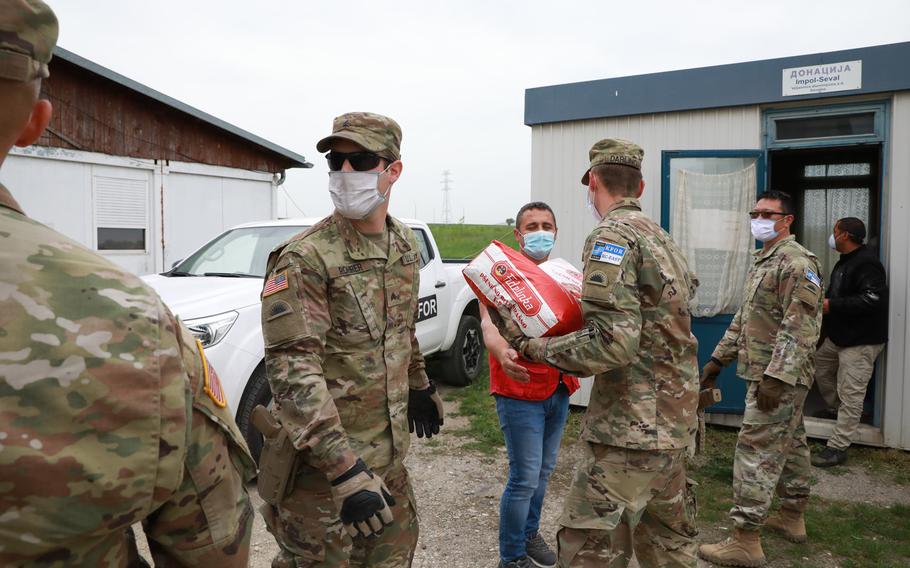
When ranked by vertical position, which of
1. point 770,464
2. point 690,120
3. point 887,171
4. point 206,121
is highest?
point 206,121

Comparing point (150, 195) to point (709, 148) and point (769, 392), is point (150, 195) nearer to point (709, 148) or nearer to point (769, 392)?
point (709, 148)

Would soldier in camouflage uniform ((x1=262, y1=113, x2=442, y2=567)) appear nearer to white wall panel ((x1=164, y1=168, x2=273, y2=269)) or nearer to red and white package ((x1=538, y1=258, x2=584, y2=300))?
red and white package ((x1=538, y1=258, x2=584, y2=300))

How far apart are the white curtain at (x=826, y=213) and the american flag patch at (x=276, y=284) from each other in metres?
6.89

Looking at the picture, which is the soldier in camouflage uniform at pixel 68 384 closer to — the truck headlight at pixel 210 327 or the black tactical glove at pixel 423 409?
the black tactical glove at pixel 423 409

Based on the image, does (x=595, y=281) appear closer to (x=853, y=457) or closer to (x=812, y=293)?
(x=812, y=293)

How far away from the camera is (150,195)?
9.13m

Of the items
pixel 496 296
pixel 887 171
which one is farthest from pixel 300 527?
pixel 887 171

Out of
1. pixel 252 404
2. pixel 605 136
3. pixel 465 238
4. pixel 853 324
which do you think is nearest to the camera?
pixel 252 404

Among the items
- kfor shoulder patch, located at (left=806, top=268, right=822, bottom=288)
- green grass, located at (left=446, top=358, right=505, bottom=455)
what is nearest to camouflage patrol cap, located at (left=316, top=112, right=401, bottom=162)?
kfor shoulder patch, located at (left=806, top=268, right=822, bottom=288)

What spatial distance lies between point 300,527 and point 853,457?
4.85 m

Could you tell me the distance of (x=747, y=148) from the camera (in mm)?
5566

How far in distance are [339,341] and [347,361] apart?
0.25 feet

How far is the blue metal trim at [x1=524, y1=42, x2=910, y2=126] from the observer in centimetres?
498

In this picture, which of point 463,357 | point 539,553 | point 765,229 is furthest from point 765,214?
point 463,357
